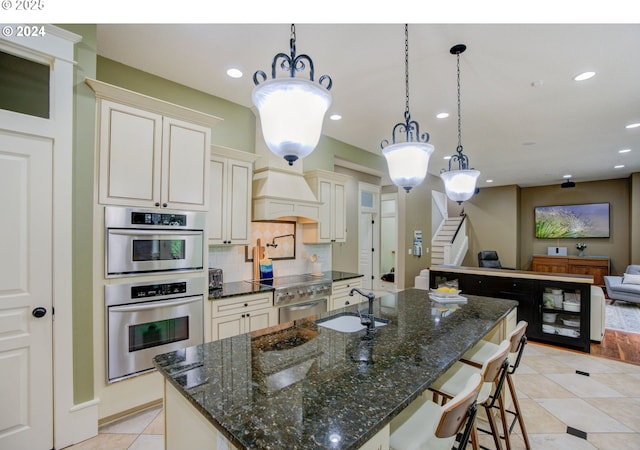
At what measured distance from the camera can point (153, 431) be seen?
2207 millimetres

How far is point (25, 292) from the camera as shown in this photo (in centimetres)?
192

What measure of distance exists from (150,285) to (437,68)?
3.22 metres

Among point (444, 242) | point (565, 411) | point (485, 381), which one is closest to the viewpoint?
point (485, 381)

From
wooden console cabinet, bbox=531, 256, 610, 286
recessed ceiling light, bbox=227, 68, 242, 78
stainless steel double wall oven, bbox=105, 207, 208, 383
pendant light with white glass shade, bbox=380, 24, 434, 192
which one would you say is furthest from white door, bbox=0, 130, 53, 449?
wooden console cabinet, bbox=531, 256, 610, 286

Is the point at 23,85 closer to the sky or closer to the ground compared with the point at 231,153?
closer to the sky

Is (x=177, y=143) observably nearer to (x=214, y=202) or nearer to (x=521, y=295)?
(x=214, y=202)

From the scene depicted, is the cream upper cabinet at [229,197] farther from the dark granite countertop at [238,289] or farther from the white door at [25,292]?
the white door at [25,292]

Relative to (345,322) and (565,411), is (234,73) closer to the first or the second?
(345,322)

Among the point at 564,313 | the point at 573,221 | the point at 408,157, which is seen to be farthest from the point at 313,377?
the point at 573,221

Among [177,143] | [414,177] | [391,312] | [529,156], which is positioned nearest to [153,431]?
[391,312]

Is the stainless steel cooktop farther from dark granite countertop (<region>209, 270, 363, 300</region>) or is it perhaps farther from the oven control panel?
the oven control panel

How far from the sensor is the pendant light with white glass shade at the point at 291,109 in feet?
4.59

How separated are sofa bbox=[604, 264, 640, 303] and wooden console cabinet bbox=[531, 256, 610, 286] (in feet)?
3.22

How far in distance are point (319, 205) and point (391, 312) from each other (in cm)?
215
